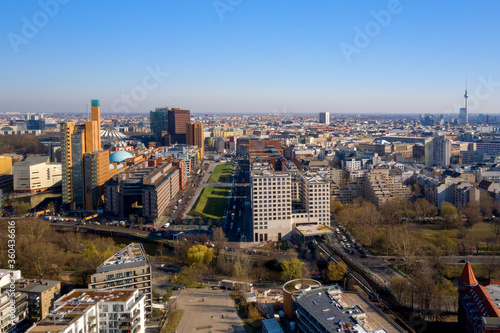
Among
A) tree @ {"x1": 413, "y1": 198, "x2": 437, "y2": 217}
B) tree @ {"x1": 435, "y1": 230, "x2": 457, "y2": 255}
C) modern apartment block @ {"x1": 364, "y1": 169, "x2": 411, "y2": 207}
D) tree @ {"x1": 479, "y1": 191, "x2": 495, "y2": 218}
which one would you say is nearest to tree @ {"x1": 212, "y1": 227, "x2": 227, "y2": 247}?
tree @ {"x1": 435, "y1": 230, "x2": 457, "y2": 255}

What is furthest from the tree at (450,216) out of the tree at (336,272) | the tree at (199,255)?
the tree at (199,255)

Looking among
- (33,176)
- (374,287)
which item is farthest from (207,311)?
(33,176)

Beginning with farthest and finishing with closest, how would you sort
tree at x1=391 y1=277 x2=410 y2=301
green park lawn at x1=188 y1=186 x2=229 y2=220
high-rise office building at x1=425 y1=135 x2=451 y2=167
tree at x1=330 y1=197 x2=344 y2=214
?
high-rise office building at x1=425 y1=135 x2=451 y2=167 → green park lawn at x1=188 y1=186 x2=229 y2=220 → tree at x1=330 y1=197 x2=344 y2=214 → tree at x1=391 y1=277 x2=410 y2=301

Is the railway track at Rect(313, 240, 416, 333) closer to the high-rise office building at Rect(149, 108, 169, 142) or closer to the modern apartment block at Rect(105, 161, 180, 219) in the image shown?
the modern apartment block at Rect(105, 161, 180, 219)

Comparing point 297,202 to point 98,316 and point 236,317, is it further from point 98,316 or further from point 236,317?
point 98,316

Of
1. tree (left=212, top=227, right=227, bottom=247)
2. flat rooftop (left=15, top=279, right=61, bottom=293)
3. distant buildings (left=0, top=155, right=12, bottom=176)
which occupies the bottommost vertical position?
tree (left=212, top=227, right=227, bottom=247)
